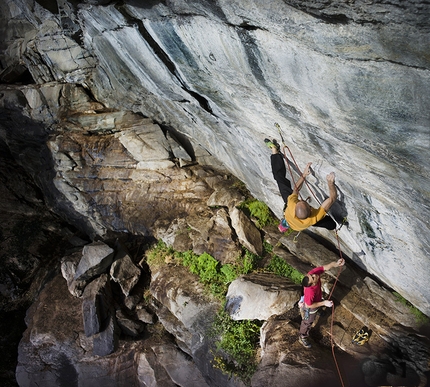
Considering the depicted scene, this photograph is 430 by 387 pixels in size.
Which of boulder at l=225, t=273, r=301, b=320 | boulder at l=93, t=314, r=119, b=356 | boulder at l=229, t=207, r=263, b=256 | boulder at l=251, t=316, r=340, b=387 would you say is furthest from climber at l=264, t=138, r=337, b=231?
boulder at l=93, t=314, r=119, b=356

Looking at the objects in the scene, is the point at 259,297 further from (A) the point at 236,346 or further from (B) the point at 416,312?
(B) the point at 416,312

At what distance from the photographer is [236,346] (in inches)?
316

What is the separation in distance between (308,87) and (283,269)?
5.84 metres

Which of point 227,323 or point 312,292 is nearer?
point 312,292

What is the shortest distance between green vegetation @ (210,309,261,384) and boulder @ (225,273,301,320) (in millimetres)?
208

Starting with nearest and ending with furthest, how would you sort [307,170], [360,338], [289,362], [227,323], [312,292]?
[307,170] → [312,292] → [289,362] → [360,338] → [227,323]

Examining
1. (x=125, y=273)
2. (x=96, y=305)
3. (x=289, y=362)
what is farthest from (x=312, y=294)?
(x=96, y=305)

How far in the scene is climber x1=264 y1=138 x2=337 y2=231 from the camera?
19.8 feet

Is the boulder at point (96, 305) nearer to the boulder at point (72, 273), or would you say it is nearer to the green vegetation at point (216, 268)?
the boulder at point (72, 273)

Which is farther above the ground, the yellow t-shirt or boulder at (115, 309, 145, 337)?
the yellow t-shirt

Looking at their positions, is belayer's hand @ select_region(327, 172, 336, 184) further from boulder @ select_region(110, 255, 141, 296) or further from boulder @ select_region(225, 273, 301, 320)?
boulder @ select_region(110, 255, 141, 296)

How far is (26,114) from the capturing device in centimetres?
1244

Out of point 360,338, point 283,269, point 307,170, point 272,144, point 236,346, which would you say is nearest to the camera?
point 307,170

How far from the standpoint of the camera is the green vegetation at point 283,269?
8.84m
